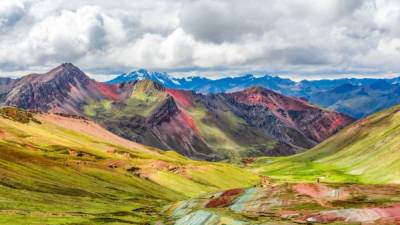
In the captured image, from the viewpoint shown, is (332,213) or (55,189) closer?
(332,213)

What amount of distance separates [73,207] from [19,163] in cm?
6442

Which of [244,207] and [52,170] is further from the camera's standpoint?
[52,170]

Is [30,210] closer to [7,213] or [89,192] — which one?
[7,213]

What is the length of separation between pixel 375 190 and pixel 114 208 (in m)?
74.0

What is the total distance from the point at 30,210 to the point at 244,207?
57.3 m

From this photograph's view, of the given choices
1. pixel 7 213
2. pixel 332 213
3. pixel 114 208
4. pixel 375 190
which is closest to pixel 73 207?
pixel 114 208

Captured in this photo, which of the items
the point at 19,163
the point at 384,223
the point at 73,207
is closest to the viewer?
the point at 384,223

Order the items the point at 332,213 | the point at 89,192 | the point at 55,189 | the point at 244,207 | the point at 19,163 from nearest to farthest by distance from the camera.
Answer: the point at 332,213 → the point at 244,207 → the point at 55,189 → the point at 89,192 → the point at 19,163

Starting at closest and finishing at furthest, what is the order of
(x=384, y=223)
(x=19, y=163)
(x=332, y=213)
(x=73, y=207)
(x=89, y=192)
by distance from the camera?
(x=384, y=223) → (x=332, y=213) → (x=73, y=207) → (x=89, y=192) → (x=19, y=163)

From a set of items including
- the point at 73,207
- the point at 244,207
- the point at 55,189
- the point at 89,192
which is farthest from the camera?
the point at 89,192

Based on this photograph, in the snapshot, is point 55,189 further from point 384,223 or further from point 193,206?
point 384,223

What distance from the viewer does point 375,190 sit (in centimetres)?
15312

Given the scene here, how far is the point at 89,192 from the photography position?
17350cm

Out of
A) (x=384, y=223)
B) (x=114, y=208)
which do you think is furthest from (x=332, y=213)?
(x=114, y=208)
